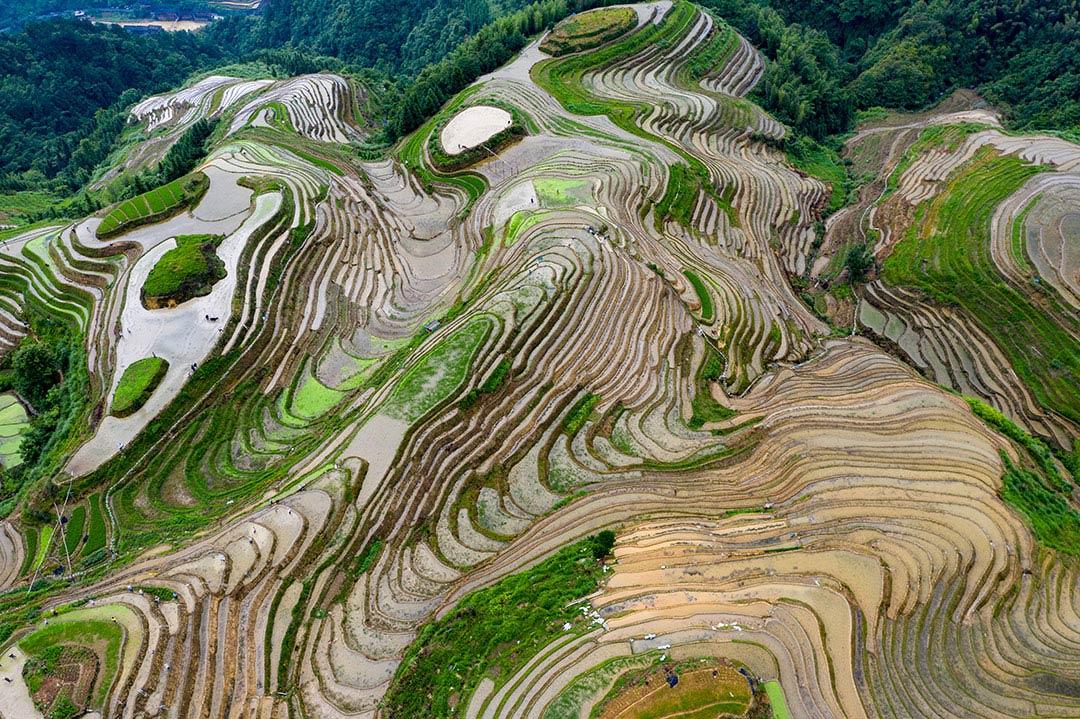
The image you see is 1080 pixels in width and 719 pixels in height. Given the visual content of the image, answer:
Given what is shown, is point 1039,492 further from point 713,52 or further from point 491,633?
point 713,52

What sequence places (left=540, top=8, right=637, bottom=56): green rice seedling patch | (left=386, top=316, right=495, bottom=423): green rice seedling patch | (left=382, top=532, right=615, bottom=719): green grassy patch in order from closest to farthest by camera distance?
(left=382, top=532, right=615, bottom=719): green grassy patch < (left=386, top=316, right=495, bottom=423): green rice seedling patch < (left=540, top=8, right=637, bottom=56): green rice seedling patch

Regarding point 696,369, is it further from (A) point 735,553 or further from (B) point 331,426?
(B) point 331,426

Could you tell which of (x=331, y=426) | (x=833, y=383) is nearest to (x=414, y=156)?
(x=331, y=426)

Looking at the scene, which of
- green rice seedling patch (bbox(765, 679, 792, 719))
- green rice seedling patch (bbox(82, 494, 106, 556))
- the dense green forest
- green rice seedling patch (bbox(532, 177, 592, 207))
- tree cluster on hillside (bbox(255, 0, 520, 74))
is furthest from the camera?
the dense green forest

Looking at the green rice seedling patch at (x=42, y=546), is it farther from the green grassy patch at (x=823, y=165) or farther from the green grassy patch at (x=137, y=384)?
the green grassy patch at (x=823, y=165)

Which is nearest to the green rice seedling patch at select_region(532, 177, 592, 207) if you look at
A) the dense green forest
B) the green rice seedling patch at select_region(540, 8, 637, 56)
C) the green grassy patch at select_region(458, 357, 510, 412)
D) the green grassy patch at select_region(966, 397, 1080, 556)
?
the green grassy patch at select_region(458, 357, 510, 412)

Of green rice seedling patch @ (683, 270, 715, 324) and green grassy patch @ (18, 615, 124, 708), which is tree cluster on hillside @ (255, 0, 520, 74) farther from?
green grassy patch @ (18, 615, 124, 708)

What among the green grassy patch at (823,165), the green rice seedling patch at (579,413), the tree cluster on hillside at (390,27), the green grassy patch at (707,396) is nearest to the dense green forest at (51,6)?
the tree cluster on hillside at (390,27)
